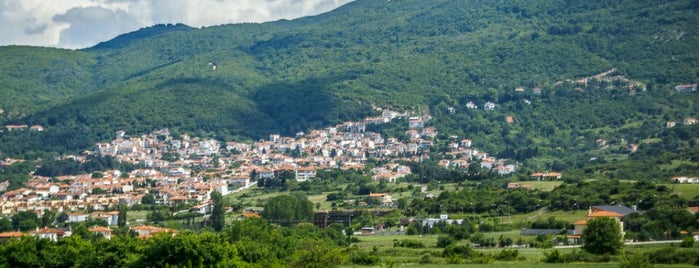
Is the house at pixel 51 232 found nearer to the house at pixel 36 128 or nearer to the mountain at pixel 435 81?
the mountain at pixel 435 81

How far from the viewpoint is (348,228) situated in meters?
65.2

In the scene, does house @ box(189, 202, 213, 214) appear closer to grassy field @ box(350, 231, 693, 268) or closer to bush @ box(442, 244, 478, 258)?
grassy field @ box(350, 231, 693, 268)

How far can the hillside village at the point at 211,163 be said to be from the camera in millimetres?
92312

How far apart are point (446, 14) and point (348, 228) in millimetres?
117048

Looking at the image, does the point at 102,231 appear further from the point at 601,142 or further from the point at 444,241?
the point at 601,142

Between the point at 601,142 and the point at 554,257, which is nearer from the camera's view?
the point at 554,257

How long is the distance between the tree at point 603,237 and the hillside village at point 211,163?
3950 centimetres

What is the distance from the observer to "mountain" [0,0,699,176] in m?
118

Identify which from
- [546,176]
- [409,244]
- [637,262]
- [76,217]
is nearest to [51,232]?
[76,217]

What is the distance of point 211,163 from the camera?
398ft

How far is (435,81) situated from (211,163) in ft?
112

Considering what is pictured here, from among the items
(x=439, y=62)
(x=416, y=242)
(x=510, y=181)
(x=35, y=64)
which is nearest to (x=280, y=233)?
(x=416, y=242)

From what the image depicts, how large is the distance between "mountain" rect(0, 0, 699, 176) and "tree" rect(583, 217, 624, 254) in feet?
162

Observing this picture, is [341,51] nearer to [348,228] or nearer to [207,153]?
[207,153]
